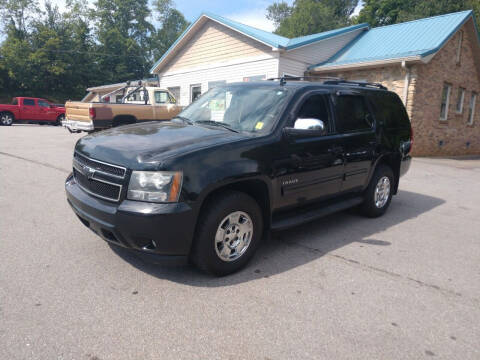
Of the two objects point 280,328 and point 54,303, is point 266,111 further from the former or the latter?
point 54,303

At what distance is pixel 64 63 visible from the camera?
4028 centimetres

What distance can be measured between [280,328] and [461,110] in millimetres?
18421

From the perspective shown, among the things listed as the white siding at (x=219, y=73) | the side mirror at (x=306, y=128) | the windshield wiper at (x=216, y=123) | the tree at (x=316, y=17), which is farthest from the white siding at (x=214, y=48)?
the tree at (x=316, y=17)

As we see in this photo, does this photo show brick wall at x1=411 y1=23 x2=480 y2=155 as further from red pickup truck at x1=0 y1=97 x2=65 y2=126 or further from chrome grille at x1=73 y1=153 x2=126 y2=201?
red pickup truck at x1=0 y1=97 x2=65 y2=126

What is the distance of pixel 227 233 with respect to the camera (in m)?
3.36

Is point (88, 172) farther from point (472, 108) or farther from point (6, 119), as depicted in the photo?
point (6, 119)

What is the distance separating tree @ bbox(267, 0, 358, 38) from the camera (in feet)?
176

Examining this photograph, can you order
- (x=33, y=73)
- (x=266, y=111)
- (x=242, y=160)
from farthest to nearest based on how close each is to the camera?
(x=33, y=73) < (x=266, y=111) < (x=242, y=160)

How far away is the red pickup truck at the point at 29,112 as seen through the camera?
2280 centimetres

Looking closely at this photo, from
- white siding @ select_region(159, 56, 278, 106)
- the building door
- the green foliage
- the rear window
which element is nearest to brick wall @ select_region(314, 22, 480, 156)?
white siding @ select_region(159, 56, 278, 106)

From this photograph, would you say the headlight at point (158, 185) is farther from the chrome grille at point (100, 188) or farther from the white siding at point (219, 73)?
the white siding at point (219, 73)

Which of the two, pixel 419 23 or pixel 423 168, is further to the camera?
Answer: pixel 419 23

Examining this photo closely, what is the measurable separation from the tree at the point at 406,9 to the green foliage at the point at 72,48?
32.5 m

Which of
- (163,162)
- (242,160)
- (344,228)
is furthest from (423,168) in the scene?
(163,162)
